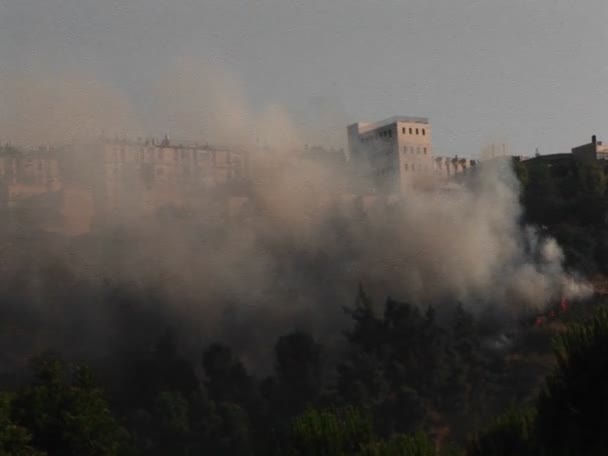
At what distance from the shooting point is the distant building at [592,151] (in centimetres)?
9962

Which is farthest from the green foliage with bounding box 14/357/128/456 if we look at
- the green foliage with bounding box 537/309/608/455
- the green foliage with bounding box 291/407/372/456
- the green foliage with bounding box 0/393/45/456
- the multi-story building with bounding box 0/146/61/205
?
the multi-story building with bounding box 0/146/61/205

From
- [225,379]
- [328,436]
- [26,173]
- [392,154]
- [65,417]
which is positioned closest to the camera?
[328,436]

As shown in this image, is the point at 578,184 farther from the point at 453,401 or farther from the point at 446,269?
the point at 453,401

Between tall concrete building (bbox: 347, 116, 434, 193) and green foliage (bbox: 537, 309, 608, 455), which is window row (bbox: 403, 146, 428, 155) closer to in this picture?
tall concrete building (bbox: 347, 116, 434, 193)

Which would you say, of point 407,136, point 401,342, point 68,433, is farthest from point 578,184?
point 68,433

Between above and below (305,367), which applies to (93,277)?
above

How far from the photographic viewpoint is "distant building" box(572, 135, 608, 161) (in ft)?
327

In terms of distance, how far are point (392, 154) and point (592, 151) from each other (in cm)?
2666

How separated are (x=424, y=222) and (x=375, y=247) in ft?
15.5

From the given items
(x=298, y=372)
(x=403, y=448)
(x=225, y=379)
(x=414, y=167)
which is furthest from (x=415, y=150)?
(x=403, y=448)

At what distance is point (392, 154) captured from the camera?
88.3 m

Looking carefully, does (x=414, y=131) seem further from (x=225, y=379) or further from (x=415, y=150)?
(x=225, y=379)

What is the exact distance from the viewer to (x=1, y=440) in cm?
2938

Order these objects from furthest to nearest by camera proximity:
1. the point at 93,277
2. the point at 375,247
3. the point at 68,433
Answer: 1. the point at 375,247
2. the point at 93,277
3. the point at 68,433
